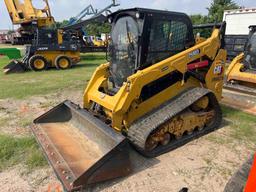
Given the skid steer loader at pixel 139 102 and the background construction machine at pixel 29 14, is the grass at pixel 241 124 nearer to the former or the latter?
the skid steer loader at pixel 139 102

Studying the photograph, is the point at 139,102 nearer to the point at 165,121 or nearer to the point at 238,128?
the point at 165,121

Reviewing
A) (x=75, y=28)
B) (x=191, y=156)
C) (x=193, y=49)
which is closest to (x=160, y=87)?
(x=193, y=49)

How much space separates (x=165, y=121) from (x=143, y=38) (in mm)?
1370

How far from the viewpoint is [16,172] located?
359cm

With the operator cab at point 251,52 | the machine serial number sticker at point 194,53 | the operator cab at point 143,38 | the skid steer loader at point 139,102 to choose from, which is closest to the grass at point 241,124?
the skid steer loader at point 139,102

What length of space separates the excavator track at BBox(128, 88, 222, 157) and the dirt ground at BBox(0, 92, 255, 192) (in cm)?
11

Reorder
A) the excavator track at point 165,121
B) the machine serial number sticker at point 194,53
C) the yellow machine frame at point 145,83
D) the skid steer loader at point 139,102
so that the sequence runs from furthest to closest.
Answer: the machine serial number sticker at point 194,53
the yellow machine frame at point 145,83
the excavator track at point 165,121
the skid steer loader at point 139,102

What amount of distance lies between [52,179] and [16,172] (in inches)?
22.3

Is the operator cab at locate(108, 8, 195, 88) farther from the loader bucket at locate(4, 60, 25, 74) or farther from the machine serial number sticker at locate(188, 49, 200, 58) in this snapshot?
the loader bucket at locate(4, 60, 25, 74)

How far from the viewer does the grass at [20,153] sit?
149 inches

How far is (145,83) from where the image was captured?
399cm

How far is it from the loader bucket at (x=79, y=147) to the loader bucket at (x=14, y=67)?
29.4 feet

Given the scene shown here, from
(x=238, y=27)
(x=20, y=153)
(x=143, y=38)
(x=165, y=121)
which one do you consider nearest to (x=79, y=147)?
(x=20, y=153)

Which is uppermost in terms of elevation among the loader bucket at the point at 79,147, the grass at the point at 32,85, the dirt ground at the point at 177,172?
the loader bucket at the point at 79,147
